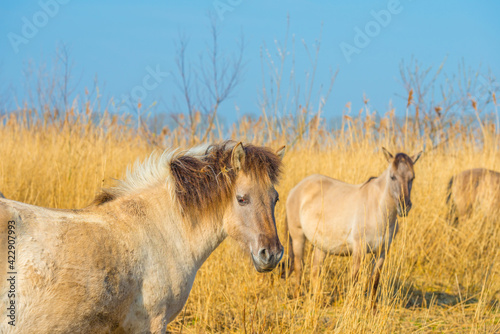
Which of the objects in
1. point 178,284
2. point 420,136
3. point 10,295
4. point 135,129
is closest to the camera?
point 10,295

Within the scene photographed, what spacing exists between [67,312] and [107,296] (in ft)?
0.68

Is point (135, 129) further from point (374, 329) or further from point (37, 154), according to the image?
point (374, 329)

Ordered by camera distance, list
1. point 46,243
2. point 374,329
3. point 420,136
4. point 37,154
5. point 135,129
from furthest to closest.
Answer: point 135,129
point 420,136
point 37,154
point 374,329
point 46,243

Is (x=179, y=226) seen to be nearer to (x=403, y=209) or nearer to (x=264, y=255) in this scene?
(x=264, y=255)

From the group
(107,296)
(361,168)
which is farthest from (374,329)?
(361,168)

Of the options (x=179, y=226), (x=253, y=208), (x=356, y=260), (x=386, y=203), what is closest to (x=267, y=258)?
(x=253, y=208)

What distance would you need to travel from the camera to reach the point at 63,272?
227 centimetres

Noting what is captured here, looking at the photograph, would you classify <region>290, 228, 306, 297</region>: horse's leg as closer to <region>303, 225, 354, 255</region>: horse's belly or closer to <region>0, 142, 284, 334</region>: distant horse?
<region>303, 225, 354, 255</region>: horse's belly

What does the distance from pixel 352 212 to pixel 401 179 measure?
727 mm

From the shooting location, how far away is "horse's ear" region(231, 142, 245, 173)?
2926 mm

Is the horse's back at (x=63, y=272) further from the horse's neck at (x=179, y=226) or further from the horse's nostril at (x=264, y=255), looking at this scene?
the horse's nostril at (x=264, y=255)

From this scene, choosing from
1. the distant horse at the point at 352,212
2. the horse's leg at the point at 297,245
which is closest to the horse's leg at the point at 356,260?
the distant horse at the point at 352,212

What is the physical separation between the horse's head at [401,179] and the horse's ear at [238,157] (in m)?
2.92

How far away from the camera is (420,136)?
874cm
